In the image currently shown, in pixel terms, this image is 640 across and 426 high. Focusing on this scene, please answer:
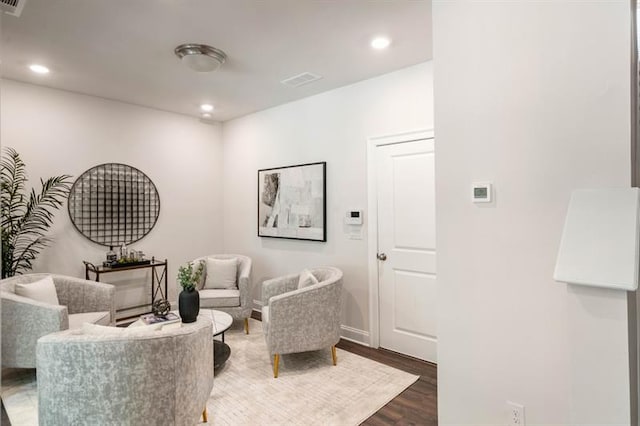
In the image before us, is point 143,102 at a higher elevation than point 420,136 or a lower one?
higher

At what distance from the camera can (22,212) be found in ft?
11.8

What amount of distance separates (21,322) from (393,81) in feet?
12.2

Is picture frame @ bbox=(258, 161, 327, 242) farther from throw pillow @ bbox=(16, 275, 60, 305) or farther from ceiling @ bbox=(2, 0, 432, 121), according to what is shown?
throw pillow @ bbox=(16, 275, 60, 305)

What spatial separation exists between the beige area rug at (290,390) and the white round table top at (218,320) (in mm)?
369

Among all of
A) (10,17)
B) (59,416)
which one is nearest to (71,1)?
(10,17)

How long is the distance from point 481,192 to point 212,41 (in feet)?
7.60

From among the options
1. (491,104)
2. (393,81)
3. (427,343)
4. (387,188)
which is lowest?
(427,343)

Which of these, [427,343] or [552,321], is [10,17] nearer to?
[552,321]

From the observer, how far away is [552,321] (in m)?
1.57

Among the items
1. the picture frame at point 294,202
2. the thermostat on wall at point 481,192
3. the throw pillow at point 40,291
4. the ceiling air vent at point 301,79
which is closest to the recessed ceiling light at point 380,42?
the ceiling air vent at point 301,79

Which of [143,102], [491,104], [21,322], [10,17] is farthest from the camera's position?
[143,102]

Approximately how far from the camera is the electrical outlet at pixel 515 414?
1.65m

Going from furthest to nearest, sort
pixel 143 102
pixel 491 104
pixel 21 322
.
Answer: pixel 143 102 → pixel 21 322 → pixel 491 104

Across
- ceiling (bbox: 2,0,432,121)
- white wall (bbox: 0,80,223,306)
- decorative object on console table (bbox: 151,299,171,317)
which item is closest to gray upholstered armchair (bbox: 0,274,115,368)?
decorative object on console table (bbox: 151,299,171,317)
